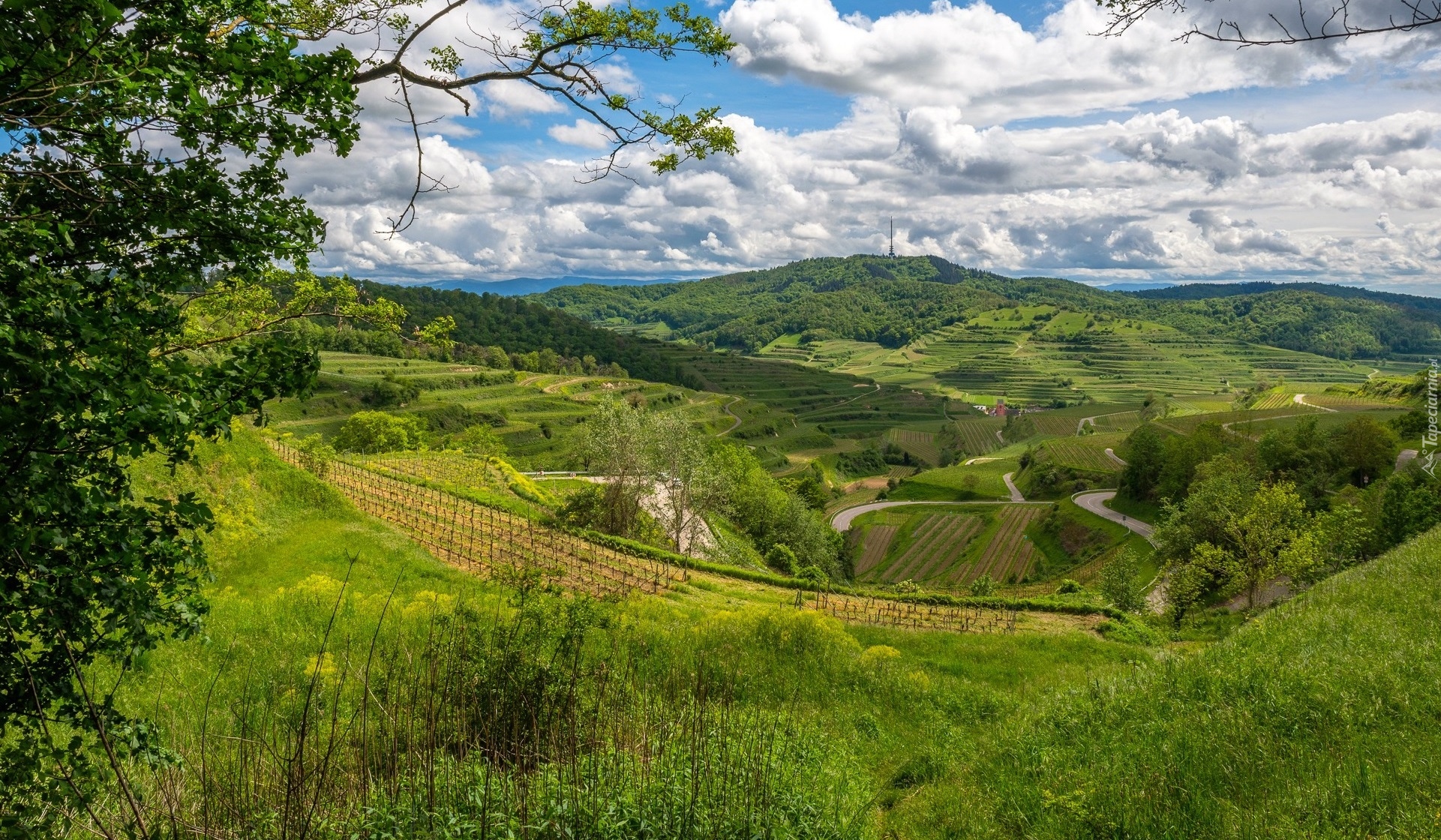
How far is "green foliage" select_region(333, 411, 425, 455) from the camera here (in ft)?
238

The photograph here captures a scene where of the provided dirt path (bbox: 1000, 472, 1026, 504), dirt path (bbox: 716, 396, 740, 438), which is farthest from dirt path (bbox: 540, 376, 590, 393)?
dirt path (bbox: 1000, 472, 1026, 504)

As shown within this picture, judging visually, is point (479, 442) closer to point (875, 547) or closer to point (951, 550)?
point (875, 547)

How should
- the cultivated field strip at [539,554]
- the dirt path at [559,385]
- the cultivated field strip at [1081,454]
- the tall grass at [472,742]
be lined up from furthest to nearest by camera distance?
the dirt path at [559,385], the cultivated field strip at [1081,454], the cultivated field strip at [539,554], the tall grass at [472,742]

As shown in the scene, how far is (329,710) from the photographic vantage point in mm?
10531

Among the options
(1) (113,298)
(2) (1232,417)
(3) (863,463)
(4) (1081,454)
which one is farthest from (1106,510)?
(1) (113,298)

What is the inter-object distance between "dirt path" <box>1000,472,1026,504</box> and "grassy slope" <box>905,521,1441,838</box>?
117002 millimetres

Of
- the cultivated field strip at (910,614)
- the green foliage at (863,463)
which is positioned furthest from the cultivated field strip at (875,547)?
the cultivated field strip at (910,614)

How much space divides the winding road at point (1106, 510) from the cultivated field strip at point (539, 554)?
6002cm

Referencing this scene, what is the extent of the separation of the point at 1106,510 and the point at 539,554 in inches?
3645

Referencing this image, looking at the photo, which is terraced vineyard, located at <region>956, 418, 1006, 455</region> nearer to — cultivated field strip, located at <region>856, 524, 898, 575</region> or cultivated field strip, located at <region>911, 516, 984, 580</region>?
cultivated field strip, located at <region>911, 516, 984, 580</region>

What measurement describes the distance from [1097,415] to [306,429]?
185792 mm

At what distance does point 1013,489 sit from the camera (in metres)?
131

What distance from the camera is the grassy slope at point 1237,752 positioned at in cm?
652

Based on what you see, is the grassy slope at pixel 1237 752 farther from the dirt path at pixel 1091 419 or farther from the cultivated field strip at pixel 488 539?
the dirt path at pixel 1091 419
